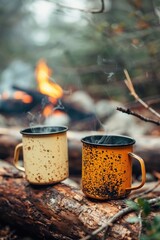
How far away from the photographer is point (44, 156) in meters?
1.81

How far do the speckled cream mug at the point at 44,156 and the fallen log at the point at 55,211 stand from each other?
110 mm

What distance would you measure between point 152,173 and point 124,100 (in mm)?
3491

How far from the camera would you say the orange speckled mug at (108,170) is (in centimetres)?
163

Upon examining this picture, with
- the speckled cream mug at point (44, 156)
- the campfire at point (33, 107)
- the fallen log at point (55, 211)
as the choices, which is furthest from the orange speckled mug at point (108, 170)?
the campfire at point (33, 107)

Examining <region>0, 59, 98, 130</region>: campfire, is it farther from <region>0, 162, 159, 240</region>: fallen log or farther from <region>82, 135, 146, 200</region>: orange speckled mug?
<region>82, 135, 146, 200</region>: orange speckled mug

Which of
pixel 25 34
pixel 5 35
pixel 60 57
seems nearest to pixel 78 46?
pixel 60 57

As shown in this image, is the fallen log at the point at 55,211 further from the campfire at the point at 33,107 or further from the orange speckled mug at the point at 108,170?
the campfire at the point at 33,107

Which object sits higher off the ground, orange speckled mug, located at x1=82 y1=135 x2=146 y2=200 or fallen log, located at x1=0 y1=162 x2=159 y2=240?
orange speckled mug, located at x1=82 y1=135 x2=146 y2=200

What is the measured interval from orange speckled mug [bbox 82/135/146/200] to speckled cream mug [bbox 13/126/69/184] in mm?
201

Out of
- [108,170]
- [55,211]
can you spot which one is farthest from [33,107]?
[108,170]

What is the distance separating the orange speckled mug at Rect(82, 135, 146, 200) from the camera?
5.36ft

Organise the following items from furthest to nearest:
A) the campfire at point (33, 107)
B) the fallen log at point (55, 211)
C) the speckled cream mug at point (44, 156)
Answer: the campfire at point (33, 107) → the speckled cream mug at point (44, 156) → the fallen log at point (55, 211)

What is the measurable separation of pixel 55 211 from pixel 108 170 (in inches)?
16.2

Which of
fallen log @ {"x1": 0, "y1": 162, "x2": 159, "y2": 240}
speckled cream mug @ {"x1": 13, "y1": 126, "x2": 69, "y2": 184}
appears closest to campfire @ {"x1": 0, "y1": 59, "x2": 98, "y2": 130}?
fallen log @ {"x1": 0, "y1": 162, "x2": 159, "y2": 240}
